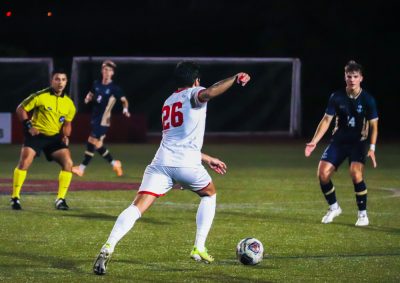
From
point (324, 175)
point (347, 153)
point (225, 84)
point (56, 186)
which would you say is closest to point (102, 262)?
point (225, 84)

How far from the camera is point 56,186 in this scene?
675 inches

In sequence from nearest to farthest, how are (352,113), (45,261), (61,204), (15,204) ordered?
(45,261) < (352,113) < (15,204) < (61,204)

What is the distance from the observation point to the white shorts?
9.23m

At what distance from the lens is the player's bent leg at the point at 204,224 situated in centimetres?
941

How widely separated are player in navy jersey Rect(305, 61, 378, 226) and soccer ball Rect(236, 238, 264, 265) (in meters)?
A: 3.35

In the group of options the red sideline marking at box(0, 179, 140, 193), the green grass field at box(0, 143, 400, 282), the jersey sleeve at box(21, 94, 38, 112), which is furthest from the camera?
the red sideline marking at box(0, 179, 140, 193)

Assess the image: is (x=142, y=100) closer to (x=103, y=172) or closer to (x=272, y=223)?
(x=103, y=172)

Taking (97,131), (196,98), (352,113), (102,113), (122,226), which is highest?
(196,98)

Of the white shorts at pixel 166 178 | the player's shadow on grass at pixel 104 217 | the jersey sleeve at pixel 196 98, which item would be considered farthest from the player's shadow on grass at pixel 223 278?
the player's shadow on grass at pixel 104 217

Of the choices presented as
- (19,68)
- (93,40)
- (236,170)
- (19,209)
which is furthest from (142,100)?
(19,209)

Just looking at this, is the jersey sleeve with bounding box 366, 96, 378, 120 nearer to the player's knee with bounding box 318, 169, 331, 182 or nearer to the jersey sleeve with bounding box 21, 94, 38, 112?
the player's knee with bounding box 318, 169, 331, 182

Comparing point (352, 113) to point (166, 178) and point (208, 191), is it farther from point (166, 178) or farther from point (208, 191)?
point (166, 178)

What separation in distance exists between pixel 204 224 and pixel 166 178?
0.61 m

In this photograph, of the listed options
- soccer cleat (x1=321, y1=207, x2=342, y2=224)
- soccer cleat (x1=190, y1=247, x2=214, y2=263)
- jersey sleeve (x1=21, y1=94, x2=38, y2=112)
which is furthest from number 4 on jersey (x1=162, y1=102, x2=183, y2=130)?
jersey sleeve (x1=21, y1=94, x2=38, y2=112)
